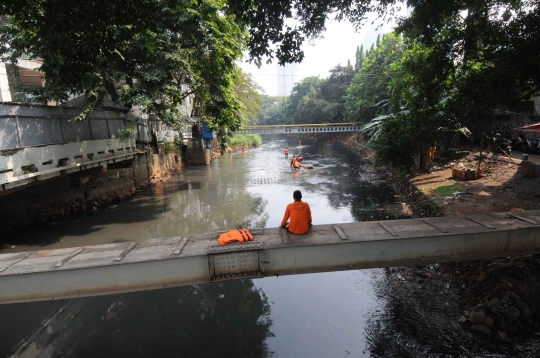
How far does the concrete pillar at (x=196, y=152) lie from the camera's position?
29.2 metres

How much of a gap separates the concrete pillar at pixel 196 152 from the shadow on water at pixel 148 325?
2175cm

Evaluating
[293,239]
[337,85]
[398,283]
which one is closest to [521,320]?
[398,283]

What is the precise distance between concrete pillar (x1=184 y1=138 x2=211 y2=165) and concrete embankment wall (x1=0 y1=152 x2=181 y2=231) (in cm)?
907

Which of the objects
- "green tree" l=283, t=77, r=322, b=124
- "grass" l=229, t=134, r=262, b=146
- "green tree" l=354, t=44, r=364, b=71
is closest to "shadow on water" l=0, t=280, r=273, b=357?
"grass" l=229, t=134, r=262, b=146

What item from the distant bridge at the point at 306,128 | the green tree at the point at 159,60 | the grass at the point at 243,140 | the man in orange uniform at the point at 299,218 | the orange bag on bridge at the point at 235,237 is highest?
the green tree at the point at 159,60

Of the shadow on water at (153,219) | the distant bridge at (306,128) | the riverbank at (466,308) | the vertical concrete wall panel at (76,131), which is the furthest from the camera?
the distant bridge at (306,128)

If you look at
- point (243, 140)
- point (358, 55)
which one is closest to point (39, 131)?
point (243, 140)

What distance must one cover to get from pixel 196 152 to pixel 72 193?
50.4 feet

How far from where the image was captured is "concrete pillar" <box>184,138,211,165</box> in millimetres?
29219

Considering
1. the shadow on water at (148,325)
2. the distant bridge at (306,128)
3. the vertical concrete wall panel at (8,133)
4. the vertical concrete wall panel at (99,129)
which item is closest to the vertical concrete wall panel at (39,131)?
the vertical concrete wall panel at (8,133)

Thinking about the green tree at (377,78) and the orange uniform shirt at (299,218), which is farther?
the green tree at (377,78)

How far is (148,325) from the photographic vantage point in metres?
7.09

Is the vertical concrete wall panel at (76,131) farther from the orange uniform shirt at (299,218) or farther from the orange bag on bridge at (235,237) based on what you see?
the orange uniform shirt at (299,218)

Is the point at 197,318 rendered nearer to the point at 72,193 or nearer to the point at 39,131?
the point at 39,131
